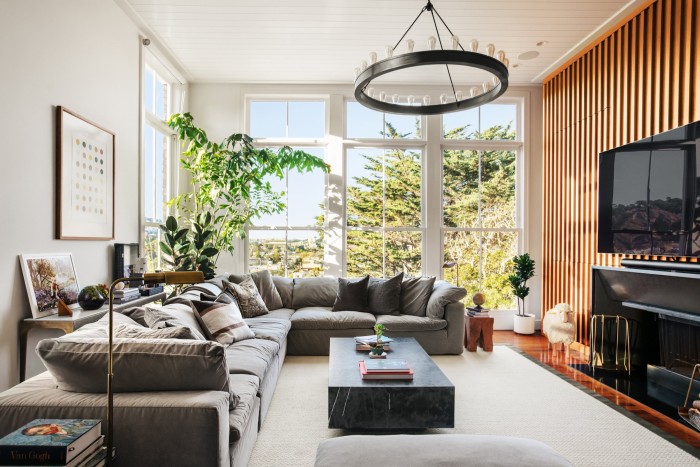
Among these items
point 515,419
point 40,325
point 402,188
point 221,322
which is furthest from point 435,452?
point 402,188

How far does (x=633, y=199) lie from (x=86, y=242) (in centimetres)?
447

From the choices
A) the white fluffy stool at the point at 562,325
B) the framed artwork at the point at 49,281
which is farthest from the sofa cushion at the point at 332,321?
the framed artwork at the point at 49,281

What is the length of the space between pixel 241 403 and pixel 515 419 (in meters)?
1.86

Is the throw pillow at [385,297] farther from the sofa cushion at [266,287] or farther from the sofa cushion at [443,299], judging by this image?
the sofa cushion at [266,287]

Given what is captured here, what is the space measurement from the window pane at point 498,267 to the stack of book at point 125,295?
4312 millimetres

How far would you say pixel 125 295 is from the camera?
10.8 ft

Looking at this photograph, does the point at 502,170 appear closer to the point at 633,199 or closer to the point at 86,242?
the point at 633,199

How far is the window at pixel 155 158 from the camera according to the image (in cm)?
474

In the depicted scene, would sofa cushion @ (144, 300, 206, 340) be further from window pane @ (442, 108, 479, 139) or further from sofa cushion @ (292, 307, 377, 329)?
window pane @ (442, 108, 479, 139)

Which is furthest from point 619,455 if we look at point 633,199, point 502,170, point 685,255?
point 502,170

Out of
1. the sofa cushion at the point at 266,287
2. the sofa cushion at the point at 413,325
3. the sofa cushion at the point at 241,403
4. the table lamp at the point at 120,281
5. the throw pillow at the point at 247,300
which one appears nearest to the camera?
the table lamp at the point at 120,281

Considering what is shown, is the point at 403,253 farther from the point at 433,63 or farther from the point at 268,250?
the point at 433,63

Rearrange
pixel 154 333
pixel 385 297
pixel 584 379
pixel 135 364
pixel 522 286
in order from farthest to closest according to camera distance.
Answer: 1. pixel 522 286
2. pixel 385 297
3. pixel 584 379
4. pixel 154 333
5. pixel 135 364

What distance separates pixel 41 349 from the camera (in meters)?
1.72
